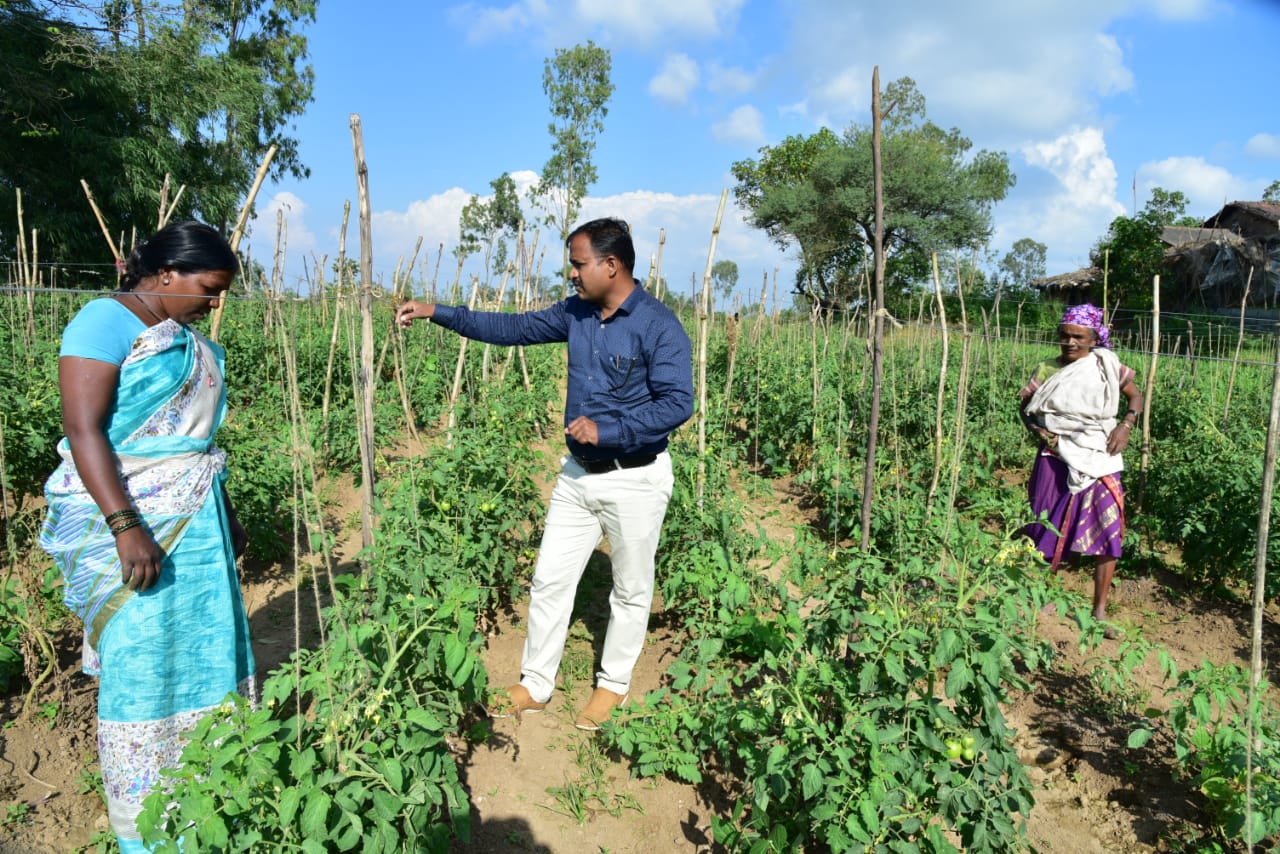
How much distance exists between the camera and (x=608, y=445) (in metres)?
2.36

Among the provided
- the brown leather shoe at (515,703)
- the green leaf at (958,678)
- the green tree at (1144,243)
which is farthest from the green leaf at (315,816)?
the green tree at (1144,243)

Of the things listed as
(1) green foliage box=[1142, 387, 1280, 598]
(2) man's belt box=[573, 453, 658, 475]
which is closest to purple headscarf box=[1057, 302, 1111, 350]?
(1) green foliage box=[1142, 387, 1280, 598]

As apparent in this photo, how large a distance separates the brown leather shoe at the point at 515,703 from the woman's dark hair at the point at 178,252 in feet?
5.74

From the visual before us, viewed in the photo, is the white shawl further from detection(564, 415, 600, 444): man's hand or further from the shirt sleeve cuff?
the shirt sleeve cuff

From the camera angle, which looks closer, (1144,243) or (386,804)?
(386,804)

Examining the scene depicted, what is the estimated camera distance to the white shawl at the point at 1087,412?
3.43 meters

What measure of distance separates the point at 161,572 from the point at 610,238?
1620 mm

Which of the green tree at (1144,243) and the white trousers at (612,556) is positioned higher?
the green tree at (1144,243)

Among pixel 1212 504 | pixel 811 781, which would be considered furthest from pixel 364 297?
pixel 1212 504

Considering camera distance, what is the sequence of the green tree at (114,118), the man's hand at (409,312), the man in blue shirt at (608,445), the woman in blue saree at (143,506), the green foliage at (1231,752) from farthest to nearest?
the green tree at (114,118), the man's hand at (409,312), the man in blue shirt at (608,445), the green foliage at (1231,752), the woman in blue saree at (143,506)

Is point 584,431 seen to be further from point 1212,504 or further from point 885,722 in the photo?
point 1212,504

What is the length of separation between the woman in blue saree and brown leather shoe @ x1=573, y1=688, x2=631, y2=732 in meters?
1.30

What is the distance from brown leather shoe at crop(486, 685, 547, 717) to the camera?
8.76 feet

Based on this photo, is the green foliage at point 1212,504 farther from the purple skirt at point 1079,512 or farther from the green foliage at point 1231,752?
the green foliage at point 1231,752
